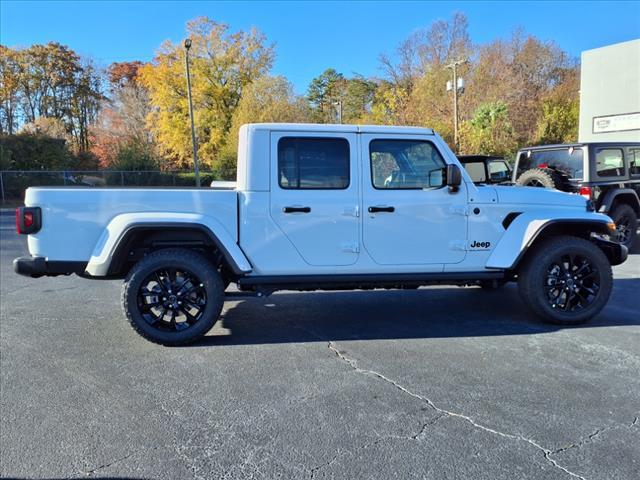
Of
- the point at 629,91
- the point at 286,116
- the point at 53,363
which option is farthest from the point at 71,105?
the point at 53,363

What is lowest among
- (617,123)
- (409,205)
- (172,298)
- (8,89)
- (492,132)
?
(172,298)

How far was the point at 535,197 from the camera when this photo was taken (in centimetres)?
498

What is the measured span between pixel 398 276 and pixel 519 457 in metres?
2.26

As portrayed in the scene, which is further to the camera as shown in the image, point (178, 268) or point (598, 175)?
point (598, 175)

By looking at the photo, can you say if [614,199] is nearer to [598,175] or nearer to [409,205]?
[598,175]

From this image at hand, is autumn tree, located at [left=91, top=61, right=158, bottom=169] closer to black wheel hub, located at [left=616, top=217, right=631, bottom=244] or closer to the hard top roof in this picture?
black wheel hub, located at [left=616, top=217, right=631, bottom=244]

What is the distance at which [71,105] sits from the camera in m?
53.6

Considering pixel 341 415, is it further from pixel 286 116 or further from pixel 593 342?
pixel 286 116

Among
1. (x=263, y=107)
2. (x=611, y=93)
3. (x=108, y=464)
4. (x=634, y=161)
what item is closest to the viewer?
(x=108, y=464)

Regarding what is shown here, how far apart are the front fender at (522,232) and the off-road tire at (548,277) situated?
0.71 feet

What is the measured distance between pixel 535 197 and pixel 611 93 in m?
20.1

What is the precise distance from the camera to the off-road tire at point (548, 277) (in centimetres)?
489

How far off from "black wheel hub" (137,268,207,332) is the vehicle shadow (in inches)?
12.7

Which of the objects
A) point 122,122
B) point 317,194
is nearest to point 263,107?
point 122,122
